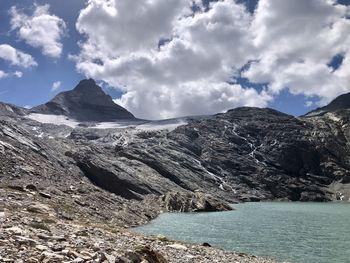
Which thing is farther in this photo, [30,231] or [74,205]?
[74,205]

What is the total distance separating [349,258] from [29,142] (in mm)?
85504

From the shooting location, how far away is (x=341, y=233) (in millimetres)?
72750

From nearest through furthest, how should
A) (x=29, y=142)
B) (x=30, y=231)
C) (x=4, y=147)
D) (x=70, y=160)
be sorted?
(x=30, y=231), (x=4, y=147), (x=29, y=142), (x=70, y=160)

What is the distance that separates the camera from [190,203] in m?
136

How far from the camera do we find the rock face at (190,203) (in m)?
133

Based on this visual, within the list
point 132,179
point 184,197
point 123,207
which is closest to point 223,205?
point 184,197

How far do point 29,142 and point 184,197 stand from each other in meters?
53.4

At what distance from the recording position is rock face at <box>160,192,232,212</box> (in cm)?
13300

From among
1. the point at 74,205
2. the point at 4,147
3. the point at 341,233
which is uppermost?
the point at 4,147

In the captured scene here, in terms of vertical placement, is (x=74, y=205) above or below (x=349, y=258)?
above

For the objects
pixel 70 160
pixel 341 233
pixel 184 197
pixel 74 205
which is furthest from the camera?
pixel 70 160

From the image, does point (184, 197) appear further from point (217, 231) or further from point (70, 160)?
point (217, 231)

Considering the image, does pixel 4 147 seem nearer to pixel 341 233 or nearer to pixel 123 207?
pixel 123 207

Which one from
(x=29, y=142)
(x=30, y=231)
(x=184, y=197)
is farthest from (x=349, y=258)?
(x=184, y=197)
